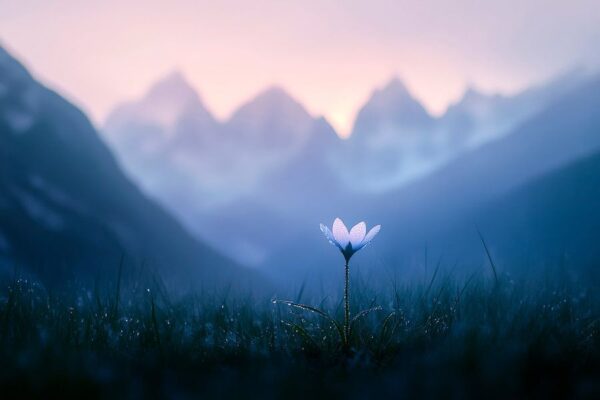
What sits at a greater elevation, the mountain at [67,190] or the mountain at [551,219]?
the mountain at [67,190]

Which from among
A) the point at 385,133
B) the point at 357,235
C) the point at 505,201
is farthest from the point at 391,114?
the point at 357,235

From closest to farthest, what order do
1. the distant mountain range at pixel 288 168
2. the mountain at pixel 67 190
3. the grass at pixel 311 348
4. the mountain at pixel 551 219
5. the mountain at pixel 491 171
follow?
the grass at pixel 311 348 < the mountain at pixel 551 219 < the mountain at pixel 491 171 < the mountain at pixel 67 190 < the distant mountain range at pixel 288 168

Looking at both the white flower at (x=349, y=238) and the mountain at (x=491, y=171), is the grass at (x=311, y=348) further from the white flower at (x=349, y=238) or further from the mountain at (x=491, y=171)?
the mountain at (x=491, y=171)

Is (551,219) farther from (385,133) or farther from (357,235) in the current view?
(385,133)

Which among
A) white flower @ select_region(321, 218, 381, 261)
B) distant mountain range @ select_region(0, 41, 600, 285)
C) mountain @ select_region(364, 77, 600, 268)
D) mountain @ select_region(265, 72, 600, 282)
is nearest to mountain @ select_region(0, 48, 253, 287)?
distant mountain range @ select_region(0, 41, 600, 285)

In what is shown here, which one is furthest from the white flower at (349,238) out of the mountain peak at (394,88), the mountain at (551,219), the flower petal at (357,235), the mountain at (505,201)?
the mountain peak at (394,88)

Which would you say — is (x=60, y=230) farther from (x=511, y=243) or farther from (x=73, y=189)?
(x=511, y=243)
